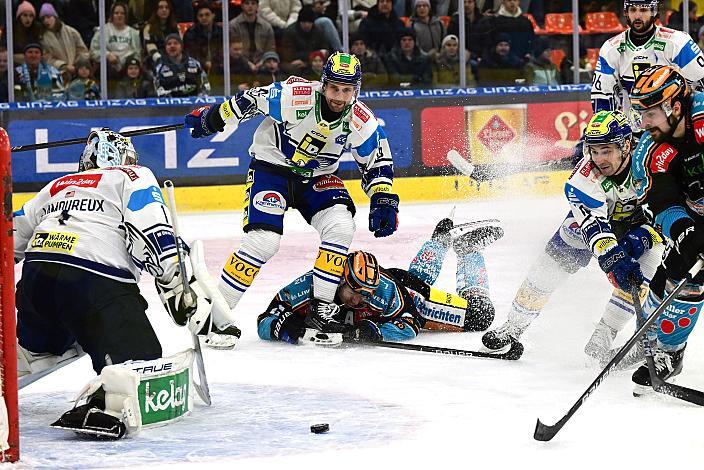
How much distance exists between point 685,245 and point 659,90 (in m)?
0.53

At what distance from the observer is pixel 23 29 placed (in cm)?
981

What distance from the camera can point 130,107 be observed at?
1013 centimetres

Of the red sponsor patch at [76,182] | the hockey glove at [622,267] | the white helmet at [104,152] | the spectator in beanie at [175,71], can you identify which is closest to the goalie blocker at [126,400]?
the red sponsor patch at [76,182]

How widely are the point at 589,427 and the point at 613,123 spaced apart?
1.38 meters

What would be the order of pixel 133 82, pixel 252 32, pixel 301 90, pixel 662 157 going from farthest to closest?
pixel 252 32, pixel 133 82, pixel 301 90, pixel 662 157

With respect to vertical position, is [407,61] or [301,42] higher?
[301,42]

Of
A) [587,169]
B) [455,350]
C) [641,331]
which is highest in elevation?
[587,169]

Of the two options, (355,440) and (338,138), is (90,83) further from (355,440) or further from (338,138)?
(355,440)

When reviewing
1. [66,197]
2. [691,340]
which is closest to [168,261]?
[66,197]

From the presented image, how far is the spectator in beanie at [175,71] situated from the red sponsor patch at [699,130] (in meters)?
6.42

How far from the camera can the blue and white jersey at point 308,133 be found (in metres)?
6.02

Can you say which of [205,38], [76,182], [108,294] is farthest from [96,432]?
[205,38]

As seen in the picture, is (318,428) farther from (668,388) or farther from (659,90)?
(659,90)

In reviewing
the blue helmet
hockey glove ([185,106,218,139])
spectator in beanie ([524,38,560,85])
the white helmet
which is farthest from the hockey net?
spectator in beanie ([524,38,560,85])
